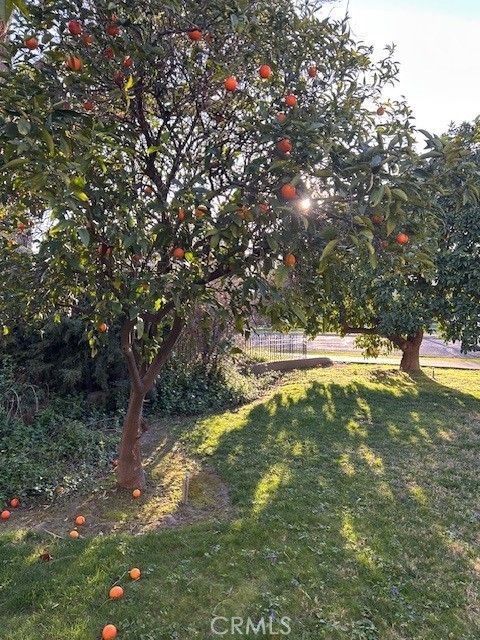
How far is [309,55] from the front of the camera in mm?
3072

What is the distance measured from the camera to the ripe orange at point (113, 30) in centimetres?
259

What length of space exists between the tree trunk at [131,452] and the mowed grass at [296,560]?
88cm

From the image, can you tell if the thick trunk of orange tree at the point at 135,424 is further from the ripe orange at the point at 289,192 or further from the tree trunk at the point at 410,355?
the tree trunk at the point at 410,355

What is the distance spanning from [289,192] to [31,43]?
5.70ft

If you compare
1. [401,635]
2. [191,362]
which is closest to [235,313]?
[401,635]

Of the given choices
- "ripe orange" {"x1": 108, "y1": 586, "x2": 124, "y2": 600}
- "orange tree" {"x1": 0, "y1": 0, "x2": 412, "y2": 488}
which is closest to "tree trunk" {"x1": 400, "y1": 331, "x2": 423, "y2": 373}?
"orange tree" {"x1": 0, "y1": 0, "x2": 412, "y2": 488}

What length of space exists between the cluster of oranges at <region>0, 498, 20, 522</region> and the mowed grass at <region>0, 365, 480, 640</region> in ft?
1.19

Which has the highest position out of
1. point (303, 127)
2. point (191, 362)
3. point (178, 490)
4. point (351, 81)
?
point (351, 81)

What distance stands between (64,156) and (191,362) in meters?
6.22

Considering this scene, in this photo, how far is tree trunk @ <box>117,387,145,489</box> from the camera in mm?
4062

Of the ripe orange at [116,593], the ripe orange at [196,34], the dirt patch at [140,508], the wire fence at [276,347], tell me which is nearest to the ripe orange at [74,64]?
the ripe orange at [196,34]

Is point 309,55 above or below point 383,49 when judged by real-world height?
below

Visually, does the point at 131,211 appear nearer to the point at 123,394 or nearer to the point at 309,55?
the point at 309,55

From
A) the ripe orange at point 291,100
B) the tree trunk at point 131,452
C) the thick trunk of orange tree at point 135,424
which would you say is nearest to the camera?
the ripe orange at point 291,100
